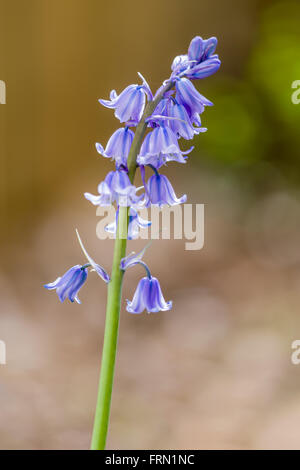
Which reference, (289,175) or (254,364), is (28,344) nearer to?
(254,364)

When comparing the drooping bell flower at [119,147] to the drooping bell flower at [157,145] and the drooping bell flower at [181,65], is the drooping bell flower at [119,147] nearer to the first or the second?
the drooping bell flower at [157,145]

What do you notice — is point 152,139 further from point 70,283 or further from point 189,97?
point 70,283

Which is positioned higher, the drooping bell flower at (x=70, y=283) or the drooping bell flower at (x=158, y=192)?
the drooping bell flower at (x=158, y=192)

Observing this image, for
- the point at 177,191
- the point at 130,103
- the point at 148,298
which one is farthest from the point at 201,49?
the point at 177,191

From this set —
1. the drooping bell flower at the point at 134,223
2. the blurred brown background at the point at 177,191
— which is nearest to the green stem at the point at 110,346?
the drooping bell flower at the point at 134,223

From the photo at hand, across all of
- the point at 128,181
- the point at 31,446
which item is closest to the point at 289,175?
the point at 31,446

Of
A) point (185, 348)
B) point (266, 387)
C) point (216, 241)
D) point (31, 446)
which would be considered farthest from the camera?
point (216, 241)
